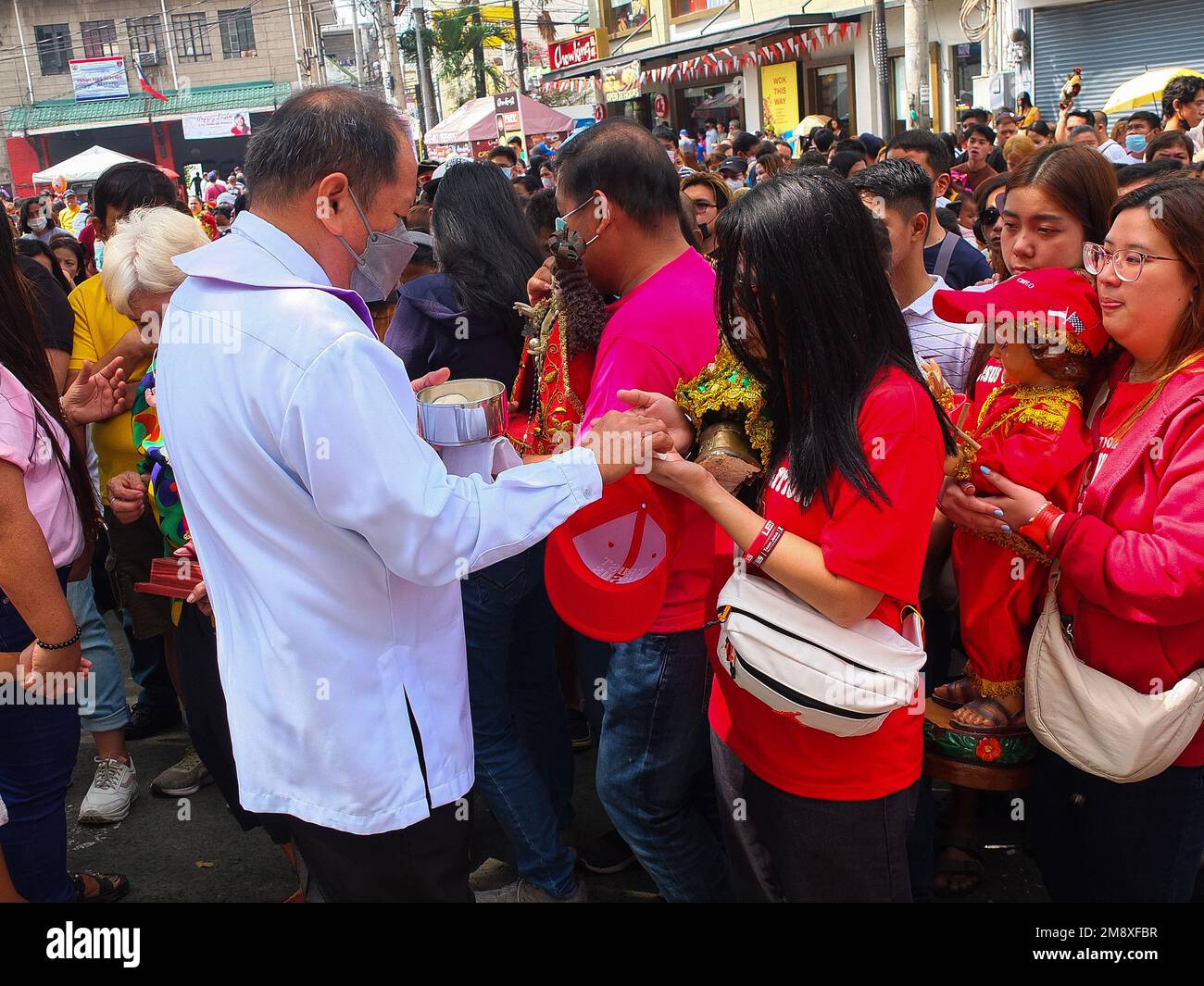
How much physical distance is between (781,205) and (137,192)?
3.46m

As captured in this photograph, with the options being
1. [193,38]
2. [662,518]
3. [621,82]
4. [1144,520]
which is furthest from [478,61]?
[1144,520]

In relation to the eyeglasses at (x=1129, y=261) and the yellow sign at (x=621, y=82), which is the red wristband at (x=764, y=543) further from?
the yellow sign at (x=621, y=82)

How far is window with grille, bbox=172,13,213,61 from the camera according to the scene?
49.5 metres

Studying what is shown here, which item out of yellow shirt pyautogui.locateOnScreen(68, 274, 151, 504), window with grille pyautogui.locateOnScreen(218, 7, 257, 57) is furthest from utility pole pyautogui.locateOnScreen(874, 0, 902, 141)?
window with grille pyautogui.locateOnScreen(218, 7, 257, 57)

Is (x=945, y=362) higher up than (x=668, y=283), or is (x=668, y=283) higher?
(x=668, y=283)

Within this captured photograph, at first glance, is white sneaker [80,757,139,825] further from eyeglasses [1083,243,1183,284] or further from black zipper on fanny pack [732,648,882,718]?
eyeglasses [1083,243,1183,284]

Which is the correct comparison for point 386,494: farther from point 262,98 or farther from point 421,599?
point 262,98

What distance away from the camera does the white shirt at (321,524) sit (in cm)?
158

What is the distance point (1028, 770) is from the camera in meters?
2.28

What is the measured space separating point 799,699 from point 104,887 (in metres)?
2.62

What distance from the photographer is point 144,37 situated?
4941 cm

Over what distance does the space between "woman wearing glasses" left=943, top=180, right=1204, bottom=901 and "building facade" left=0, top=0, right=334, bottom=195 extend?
51.5 metres

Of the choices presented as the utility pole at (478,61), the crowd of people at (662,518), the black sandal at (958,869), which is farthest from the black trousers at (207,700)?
the utility pole at (478,61)

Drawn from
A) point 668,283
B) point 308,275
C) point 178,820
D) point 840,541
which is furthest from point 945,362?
point 178,820
